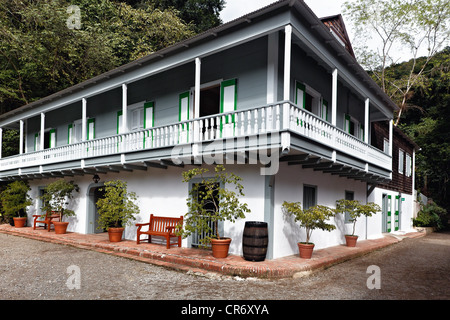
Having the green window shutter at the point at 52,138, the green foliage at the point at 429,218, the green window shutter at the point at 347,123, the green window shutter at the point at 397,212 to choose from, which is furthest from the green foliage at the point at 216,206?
the green foliage at the point at 429,218

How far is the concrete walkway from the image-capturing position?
7.25 m

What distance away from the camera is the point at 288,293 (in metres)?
6.10

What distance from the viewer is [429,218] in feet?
68.7

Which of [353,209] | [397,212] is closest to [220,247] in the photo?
[353,209]

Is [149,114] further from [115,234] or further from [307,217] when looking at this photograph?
[307,217]

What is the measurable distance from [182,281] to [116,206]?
4.77m

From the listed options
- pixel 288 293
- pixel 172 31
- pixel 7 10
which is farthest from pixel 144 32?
pixel 288 293

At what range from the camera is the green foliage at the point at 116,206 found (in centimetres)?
1065

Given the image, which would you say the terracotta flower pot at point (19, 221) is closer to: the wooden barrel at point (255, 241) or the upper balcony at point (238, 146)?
the upper balcony at point (238, 146)

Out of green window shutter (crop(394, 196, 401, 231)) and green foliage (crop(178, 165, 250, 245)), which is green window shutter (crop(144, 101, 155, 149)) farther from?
green window shutter (crop(394, 196, 401, 231))

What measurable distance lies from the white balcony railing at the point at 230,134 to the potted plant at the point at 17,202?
377cm

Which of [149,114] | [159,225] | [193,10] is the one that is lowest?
[159,225]

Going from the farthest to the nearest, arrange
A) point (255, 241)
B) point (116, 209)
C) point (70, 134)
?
1. point (70, 134)
2. point (116, 209)
3. point (255, 241)

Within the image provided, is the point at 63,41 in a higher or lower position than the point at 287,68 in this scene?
higher
